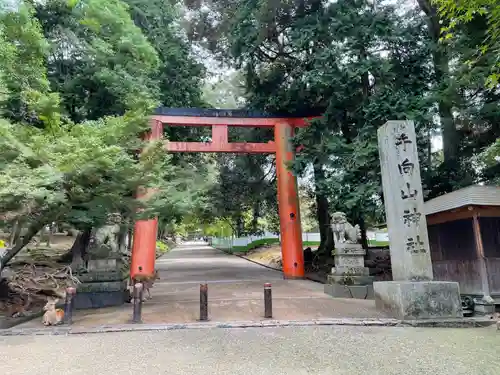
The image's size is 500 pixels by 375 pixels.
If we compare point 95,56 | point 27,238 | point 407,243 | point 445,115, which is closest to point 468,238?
point 407,243

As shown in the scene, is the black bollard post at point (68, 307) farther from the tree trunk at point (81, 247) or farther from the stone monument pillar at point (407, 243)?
the stone monument pillar at point (407, 243)

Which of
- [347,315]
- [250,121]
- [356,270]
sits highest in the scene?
[250,121]

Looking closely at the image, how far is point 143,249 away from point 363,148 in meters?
9.09

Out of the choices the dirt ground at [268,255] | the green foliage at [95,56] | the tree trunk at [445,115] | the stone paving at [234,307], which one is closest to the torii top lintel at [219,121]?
the green foliage at [95,56]

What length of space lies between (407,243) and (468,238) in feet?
10.5

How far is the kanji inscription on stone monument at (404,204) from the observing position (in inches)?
303

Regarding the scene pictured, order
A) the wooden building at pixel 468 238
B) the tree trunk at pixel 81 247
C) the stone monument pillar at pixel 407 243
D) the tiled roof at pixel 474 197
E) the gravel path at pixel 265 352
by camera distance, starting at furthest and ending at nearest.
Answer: the tree trunk at pixel 81 247 → the wooden building at pixel 468 238 → the tiled roof at pixel 474 197 → the stone monument pillar at pixel 407 243 → the gravel path at pixel 265 352

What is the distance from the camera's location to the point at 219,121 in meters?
15.8

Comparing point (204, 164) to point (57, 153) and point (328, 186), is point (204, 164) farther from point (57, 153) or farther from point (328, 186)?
point (57, 153)

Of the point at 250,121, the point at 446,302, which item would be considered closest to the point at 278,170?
the point at 250,121

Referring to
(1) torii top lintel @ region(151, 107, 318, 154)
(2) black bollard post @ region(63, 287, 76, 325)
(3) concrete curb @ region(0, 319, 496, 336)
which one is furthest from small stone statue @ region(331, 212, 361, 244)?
(2) black bollard post @ region(63, 287, 76, 325)

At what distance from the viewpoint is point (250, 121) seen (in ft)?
52.7

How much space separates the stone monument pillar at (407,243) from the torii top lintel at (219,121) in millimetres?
7068

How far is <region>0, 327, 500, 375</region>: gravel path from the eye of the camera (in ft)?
15.4
